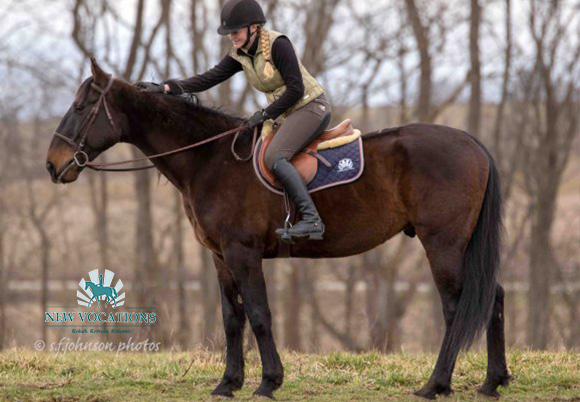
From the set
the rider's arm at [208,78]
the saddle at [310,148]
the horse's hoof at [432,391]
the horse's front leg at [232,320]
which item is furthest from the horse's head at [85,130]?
the horse's hoof at [432,391]

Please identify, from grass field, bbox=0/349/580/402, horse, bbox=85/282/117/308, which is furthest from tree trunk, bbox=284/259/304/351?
grass field, bbox=0/349/580/402

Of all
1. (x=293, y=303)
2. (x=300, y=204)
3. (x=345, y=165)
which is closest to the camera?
(x=300, y=204)

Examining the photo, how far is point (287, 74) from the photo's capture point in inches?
277

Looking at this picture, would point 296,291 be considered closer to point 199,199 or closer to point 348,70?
point 348,70

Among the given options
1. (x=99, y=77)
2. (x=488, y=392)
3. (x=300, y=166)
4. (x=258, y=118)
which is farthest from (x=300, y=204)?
(x=488, y=392)

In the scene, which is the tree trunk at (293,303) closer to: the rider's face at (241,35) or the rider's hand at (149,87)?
the rider's hand at (149,87)

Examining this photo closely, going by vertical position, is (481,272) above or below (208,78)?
below

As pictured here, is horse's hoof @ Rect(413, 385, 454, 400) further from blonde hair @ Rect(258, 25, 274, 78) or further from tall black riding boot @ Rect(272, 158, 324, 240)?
blonde hair @ Rect(258, 25, 274, 78)

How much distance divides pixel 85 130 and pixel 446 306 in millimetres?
3190

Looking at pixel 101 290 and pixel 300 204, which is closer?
pixel 300 204

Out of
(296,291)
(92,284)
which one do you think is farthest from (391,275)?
(92,284)

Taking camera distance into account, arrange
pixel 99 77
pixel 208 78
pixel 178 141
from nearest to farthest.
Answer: pixel 99 77 < pixel 178 141 < pixel 208 78

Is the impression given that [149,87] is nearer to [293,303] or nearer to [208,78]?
[208,78]

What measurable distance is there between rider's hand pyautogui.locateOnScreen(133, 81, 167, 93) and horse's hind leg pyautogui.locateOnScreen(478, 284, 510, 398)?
325 cm
